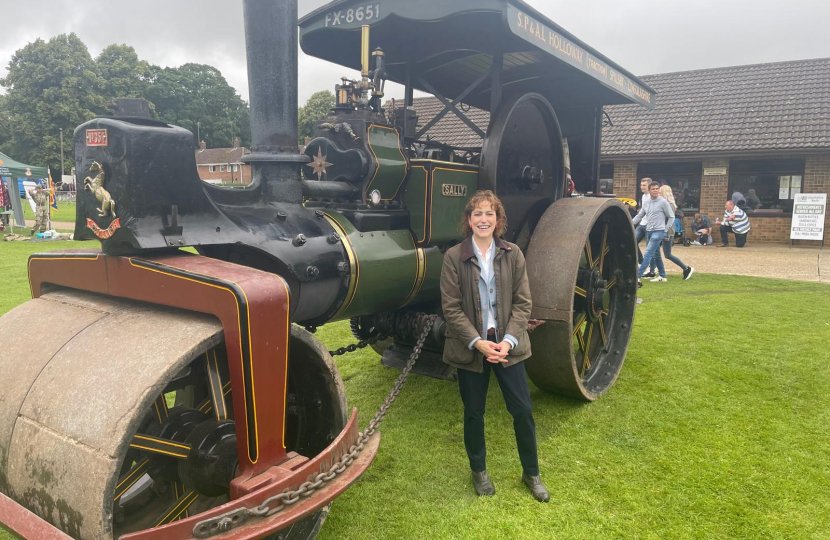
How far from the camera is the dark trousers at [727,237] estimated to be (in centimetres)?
1239

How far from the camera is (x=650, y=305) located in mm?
6281

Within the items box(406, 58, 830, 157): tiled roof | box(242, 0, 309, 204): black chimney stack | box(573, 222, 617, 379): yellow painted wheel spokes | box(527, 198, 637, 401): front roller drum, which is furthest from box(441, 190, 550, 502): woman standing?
box(406, 58, 830, 157): tiled roof

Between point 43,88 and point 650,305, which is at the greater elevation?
point 43,88

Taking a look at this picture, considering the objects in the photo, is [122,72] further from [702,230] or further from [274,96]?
[274,96]

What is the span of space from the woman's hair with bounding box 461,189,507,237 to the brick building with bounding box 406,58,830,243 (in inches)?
393

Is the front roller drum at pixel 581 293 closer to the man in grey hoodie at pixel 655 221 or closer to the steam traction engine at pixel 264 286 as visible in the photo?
the steam traction engine at pixel 264 286

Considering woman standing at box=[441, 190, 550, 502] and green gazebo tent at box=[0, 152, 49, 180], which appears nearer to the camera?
woman standing at box=[441, 190, 550, 502]

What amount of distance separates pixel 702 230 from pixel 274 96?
492 inches

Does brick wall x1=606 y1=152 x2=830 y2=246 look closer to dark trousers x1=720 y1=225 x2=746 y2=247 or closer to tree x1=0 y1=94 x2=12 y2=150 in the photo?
dark trousers x1=720 y1=225 x2=746 y2=247

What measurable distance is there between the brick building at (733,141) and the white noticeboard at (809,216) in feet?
0.94

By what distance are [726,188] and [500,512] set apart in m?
12.6

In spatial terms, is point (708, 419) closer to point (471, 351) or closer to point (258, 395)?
point (471, 351)

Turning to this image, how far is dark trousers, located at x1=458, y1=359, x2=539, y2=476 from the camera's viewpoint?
2498 millimetres

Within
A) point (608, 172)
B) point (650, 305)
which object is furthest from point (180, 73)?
point (650, 305)
